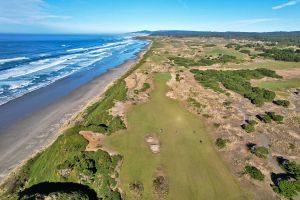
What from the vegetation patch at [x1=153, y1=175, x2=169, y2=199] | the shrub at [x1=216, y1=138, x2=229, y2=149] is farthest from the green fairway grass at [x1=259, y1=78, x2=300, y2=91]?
the vegetation patch at [x1=153, y1=175, x2=169, y2=199]

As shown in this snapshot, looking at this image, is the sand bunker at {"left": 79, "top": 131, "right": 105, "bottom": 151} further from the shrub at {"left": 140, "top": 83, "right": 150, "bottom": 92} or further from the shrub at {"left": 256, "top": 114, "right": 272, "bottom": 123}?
the shrub at {"left": 256, "top": 114, "right": 272, "bottom": 123}

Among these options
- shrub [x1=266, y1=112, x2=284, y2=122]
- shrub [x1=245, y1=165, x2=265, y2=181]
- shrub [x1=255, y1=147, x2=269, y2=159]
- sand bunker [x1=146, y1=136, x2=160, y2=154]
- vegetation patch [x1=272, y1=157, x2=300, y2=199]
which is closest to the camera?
vegetation patch [x1=272, y1=157, x2=300, y2=199]

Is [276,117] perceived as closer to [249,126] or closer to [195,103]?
[249,126]

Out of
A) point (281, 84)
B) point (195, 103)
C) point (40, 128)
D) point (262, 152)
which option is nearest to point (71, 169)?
point (40, 128)

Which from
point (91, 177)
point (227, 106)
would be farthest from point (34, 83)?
point (91, 177)

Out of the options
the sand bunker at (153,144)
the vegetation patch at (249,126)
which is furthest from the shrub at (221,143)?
the sand bunker at (153,144)

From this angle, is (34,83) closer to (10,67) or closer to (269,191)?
(10,67)
